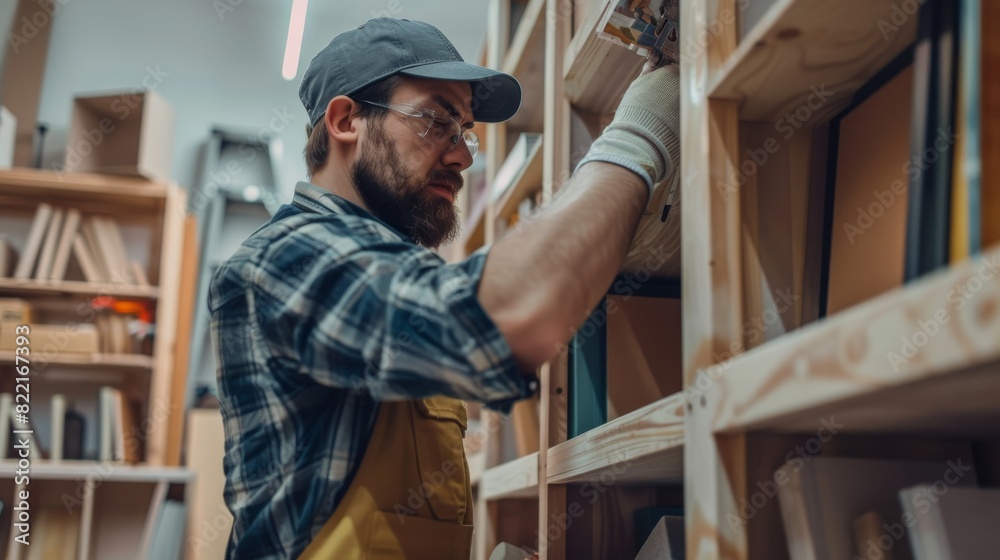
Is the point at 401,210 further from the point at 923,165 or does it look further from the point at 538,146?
the point at 923,165

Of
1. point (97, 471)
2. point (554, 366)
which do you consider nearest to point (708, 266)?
point (554, 366)

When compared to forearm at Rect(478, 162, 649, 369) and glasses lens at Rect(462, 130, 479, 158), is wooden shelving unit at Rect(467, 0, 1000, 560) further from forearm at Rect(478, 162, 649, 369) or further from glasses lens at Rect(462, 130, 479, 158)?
glasses lens at Rect(462, 130, 479, 158)

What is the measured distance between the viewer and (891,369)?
0.50 meters

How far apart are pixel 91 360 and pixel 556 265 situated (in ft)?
10.5

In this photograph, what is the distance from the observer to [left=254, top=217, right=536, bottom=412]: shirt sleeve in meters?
0.79

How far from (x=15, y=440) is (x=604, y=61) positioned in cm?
310

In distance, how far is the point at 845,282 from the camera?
838mm

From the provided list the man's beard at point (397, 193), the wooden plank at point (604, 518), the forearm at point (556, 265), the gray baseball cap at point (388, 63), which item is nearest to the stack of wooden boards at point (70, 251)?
the gray baseball cap at point (388, 63)

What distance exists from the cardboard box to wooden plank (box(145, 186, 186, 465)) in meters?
0.18

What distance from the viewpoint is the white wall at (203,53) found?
4.13 m

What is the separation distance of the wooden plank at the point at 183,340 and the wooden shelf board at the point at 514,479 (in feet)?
7.37

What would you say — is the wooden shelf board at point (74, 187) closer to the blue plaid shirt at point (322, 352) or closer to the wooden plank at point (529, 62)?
the wooden plank at point (529, 62)

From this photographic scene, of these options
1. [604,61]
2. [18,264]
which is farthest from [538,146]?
[18,264]

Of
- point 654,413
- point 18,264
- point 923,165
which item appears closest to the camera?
point 923,165
